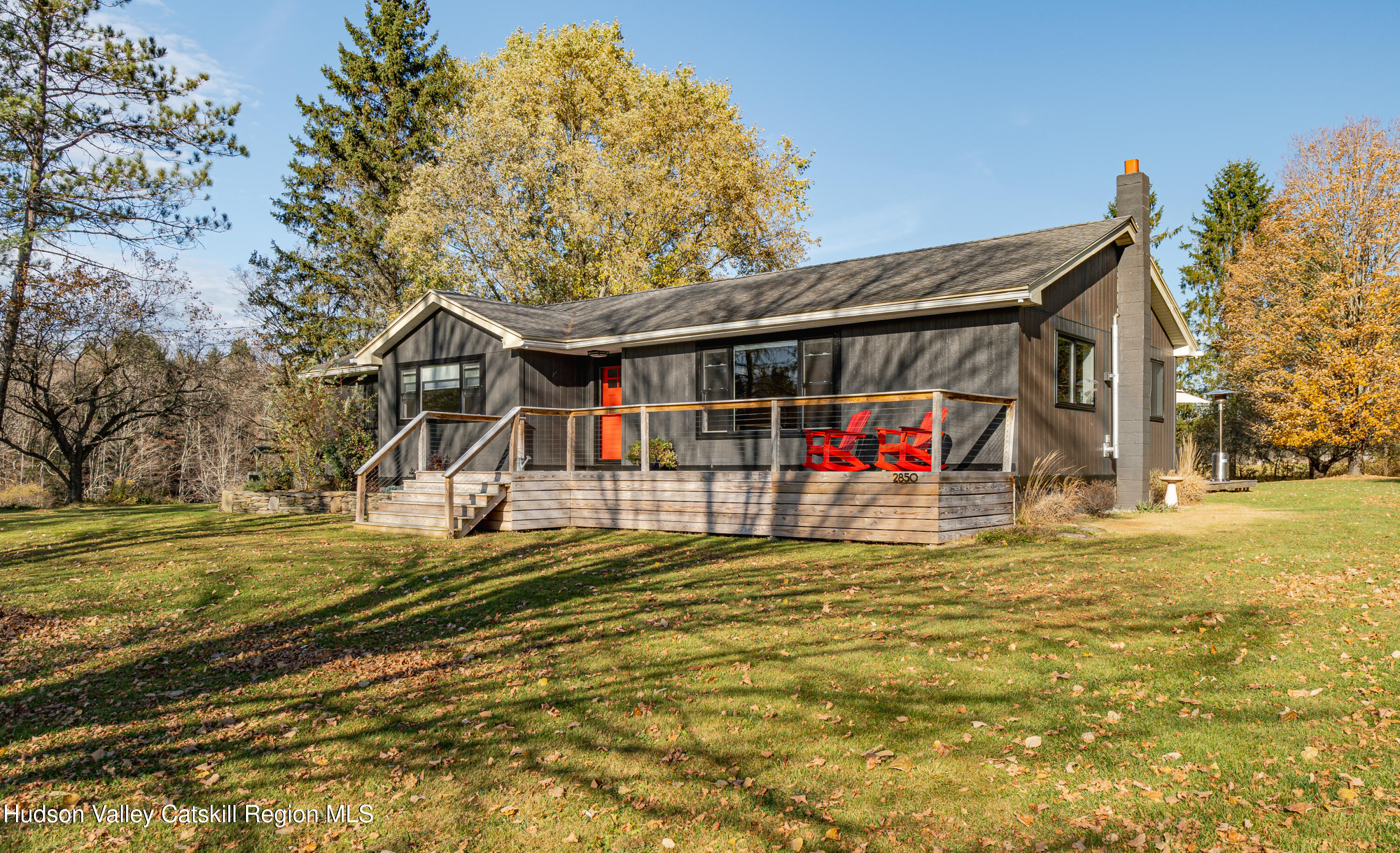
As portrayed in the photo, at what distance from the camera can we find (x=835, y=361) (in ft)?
45.9

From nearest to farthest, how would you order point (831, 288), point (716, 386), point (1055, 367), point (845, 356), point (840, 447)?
point (840, 447) < point (1055, 367) < point (845, 356) < point (831, 288) < point (716, 386)

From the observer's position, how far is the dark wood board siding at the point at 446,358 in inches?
654

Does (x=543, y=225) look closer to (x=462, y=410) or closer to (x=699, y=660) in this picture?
(x=462, y=410)

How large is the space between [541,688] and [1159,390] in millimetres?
17935

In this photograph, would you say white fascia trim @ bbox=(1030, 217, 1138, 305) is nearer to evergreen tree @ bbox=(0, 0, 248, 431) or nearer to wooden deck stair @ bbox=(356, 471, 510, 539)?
wooden deck stair @ bbox=(356, 471, 510, 539)

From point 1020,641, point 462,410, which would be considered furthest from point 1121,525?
point 462,410

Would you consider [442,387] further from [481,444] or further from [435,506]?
[481,444]

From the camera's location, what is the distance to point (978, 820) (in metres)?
3.44

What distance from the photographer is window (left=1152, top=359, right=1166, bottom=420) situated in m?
18.3

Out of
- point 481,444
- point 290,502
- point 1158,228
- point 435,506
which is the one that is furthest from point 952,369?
point 1158,228

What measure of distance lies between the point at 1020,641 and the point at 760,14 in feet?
69.3

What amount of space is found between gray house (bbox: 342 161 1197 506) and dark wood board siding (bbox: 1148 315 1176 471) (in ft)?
0.30

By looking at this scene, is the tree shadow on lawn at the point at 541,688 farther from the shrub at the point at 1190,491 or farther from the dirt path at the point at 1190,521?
the shrub at the point at 1190,491

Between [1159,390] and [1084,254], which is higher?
[1084,254]
